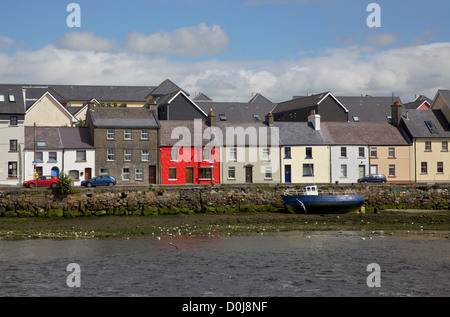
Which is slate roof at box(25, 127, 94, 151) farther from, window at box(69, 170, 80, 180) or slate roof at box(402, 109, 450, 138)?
slate roof at box(402, 109, 450, 138)

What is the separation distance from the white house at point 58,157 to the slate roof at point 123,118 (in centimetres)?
280

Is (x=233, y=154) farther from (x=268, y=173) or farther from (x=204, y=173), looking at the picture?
(x=268, y=173)

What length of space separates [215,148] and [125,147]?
9577 millimetres

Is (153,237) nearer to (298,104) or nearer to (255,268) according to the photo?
(255,268)

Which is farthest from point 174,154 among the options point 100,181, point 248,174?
point 100,181

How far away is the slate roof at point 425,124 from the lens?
227ft

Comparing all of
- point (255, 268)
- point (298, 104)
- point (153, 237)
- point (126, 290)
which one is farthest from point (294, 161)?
point (126, 290)

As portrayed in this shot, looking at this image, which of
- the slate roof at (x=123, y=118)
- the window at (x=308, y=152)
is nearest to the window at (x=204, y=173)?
the slate roof at (x=123, y=118)

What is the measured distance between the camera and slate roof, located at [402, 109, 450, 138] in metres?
69.1

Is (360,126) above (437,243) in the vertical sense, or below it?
above

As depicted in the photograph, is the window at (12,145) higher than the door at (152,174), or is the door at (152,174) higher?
the window at (12,145)

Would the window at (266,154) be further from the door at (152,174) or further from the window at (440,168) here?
the window at (440,168)

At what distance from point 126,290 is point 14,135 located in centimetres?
4571

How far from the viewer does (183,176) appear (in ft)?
206
